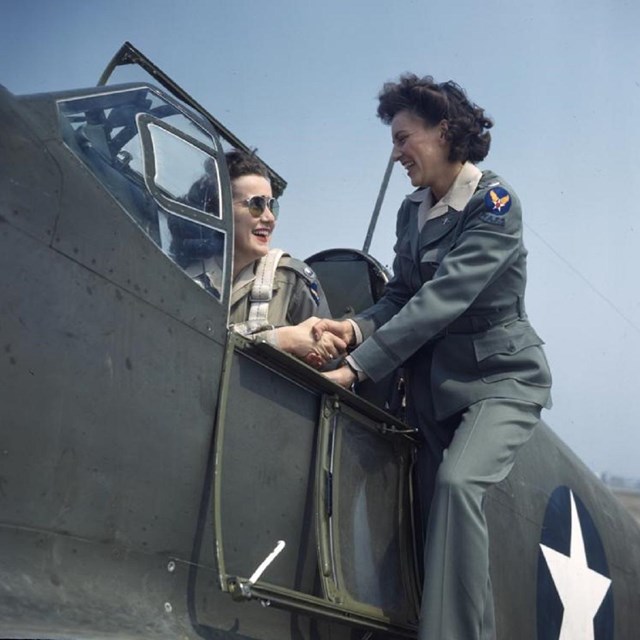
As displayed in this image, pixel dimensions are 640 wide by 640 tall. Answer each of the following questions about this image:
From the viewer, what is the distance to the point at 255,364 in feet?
9.31

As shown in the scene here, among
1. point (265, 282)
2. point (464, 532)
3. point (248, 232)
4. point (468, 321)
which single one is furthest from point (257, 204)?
point (464, 532)

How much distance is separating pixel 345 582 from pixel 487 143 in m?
1.71

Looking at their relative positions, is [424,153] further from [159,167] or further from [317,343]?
[159,167]

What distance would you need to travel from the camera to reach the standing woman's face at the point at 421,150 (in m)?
3.63

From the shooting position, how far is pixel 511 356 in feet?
11.3

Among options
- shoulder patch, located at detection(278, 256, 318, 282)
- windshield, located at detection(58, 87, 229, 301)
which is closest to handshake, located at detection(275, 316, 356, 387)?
shoulder patch, located at detection(278, 256, 318, 282)

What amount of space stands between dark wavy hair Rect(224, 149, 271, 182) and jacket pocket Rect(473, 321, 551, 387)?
Answer: 104cm

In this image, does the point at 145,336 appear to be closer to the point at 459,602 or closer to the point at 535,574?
the point at 459,602

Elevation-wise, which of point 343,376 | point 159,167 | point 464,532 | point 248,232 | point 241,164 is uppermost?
point 241,164

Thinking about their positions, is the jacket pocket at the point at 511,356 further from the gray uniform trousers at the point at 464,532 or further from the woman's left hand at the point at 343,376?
the woman's left hand at the point at 343,376

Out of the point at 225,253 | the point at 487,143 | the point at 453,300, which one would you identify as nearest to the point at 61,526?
the point at 225,253

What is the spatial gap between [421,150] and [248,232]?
693 millimetres

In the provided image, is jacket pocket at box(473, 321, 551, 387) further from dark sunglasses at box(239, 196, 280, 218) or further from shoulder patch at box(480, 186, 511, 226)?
dark sunglasses at box(239, 196, 280, 218)

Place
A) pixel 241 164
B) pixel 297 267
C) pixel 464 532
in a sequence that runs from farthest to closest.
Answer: pixel 241 164
pixel 297 267
pixel 464 532
